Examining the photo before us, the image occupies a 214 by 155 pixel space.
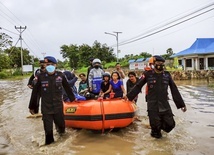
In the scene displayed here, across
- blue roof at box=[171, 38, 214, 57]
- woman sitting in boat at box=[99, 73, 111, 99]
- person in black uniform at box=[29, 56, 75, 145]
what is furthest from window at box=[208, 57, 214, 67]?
person in black uniform at box=[29, 56, 75, 145]

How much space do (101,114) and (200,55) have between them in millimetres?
27248

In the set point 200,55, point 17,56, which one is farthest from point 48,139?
point 17,56

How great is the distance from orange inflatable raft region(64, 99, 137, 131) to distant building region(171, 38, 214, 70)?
2508 cm

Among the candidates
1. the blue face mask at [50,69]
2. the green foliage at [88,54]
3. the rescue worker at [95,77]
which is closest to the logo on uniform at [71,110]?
the rescue worker at [95,77]

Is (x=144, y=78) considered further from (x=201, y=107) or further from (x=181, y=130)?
(x=201, y=107)

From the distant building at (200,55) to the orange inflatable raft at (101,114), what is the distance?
25085 millimetres

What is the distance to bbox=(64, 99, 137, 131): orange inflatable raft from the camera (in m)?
6.00

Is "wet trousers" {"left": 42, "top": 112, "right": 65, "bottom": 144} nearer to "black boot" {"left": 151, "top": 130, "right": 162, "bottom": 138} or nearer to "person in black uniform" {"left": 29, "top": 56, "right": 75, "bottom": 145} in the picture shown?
"person in black uniform" {"left": 29, "top": 56, "right": 75, "bottom": 145}

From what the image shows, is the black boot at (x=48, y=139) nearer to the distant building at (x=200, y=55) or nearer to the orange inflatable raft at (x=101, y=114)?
the orange inflatable raft at (x=101, y=114)

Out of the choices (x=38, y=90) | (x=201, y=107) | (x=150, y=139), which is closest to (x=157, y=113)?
(x=150, y=139)

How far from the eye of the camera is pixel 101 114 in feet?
19.6

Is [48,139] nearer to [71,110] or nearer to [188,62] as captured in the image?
[71,110]

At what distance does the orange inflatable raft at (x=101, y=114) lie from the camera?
5996 millimetres

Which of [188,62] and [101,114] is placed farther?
[188,62]
